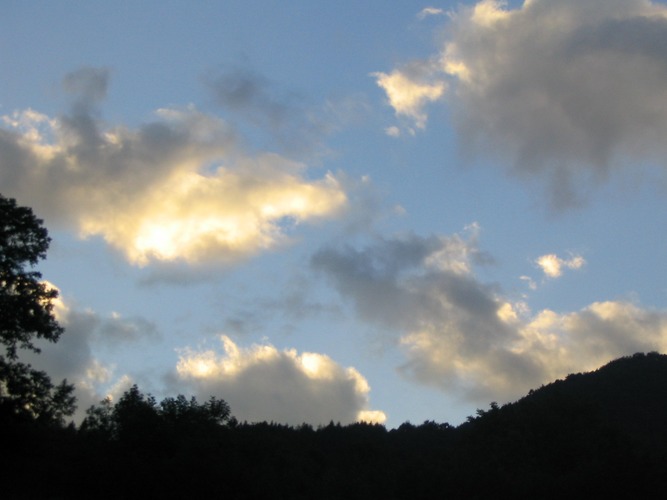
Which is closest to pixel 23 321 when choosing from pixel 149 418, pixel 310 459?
pixel 149 418

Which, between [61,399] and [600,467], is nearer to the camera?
[61,399]

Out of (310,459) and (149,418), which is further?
(310,459)

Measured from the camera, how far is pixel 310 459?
165ft

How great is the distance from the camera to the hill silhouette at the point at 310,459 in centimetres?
3709

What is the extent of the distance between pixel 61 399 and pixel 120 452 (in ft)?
15.7

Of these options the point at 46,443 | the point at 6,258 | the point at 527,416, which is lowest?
the point at 46,443

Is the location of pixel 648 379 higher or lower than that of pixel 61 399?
higher

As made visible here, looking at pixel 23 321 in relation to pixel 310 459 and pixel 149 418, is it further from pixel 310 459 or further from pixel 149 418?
pixel 310 459

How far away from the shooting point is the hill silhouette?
37.1m

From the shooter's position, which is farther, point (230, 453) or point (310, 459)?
point (310, 459)

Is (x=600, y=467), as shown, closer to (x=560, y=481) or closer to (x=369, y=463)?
(x=560, y=481)

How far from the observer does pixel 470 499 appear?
39.7 metres

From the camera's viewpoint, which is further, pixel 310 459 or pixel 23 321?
pixel 310 459

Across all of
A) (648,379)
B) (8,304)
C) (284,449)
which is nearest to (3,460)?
(8,304)
